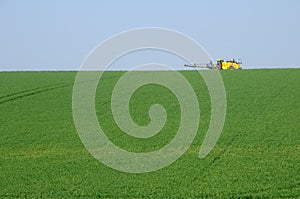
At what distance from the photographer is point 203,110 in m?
22.3

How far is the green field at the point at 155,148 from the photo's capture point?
11.1m

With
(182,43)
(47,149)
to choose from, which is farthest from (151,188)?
(47,149)

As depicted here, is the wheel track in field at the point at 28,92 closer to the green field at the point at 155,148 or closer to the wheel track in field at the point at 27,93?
the wheel track in field at the point at 27,93

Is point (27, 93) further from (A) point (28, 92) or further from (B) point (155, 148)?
Answer: (B) point (155, 148)

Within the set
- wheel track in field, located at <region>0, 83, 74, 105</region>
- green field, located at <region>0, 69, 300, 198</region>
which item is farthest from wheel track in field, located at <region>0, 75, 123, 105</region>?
green field, located at <region>0, 69, 300, 198</region>

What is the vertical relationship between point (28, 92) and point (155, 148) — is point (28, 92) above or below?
below

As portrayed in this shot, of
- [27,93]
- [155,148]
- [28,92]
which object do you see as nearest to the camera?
[155,148]

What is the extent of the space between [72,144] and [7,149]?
193cm

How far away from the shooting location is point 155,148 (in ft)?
50.0

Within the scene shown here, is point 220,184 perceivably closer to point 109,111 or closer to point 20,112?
point 109,111

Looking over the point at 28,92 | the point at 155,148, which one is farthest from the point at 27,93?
the point at 155,148

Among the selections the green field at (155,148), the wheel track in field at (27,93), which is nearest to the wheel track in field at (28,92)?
the wheel track in field at (27,93)

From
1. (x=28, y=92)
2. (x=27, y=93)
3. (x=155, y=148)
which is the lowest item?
(x=28, y=92)

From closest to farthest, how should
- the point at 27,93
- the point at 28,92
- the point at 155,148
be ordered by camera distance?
the point at 155,148
the point at 27,93
the point at 28,92
